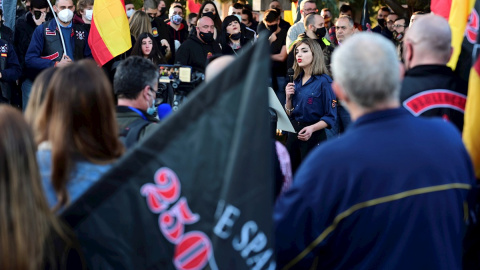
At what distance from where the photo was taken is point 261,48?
2.80 metres

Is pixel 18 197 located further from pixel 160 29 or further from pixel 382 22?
pixel 382 22

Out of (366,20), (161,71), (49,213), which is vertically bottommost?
(366,20)

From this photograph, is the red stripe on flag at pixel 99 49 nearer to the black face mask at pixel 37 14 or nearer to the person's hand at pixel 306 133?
the black face mask at pixel 37 14

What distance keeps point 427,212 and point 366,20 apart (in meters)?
10.4

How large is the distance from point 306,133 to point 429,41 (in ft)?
13.2

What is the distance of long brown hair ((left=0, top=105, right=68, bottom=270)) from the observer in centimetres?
249

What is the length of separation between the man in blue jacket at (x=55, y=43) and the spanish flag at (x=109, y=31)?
60 centimetres

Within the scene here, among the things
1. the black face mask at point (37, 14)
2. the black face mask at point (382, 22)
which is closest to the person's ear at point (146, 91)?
the black face mask at point (37, 14)

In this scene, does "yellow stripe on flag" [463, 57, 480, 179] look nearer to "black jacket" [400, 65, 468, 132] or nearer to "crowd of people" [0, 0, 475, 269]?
"crowd of people" [0, 0, 475, 269]

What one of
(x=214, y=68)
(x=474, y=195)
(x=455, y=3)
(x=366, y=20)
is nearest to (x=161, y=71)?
(x=455, y=3)

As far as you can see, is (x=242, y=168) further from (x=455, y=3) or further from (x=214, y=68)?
(x=455, y=3)

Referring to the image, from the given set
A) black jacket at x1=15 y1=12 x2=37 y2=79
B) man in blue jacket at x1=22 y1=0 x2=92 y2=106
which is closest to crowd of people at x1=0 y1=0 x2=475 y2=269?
man in blue jacket at x1=22 y1=0 x2=92 y2=106

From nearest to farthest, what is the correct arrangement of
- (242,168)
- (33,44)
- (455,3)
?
1. (242,168)
2. (455,3)
3. (33,44)

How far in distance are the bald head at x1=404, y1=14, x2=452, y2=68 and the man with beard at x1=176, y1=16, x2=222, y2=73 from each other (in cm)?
592
